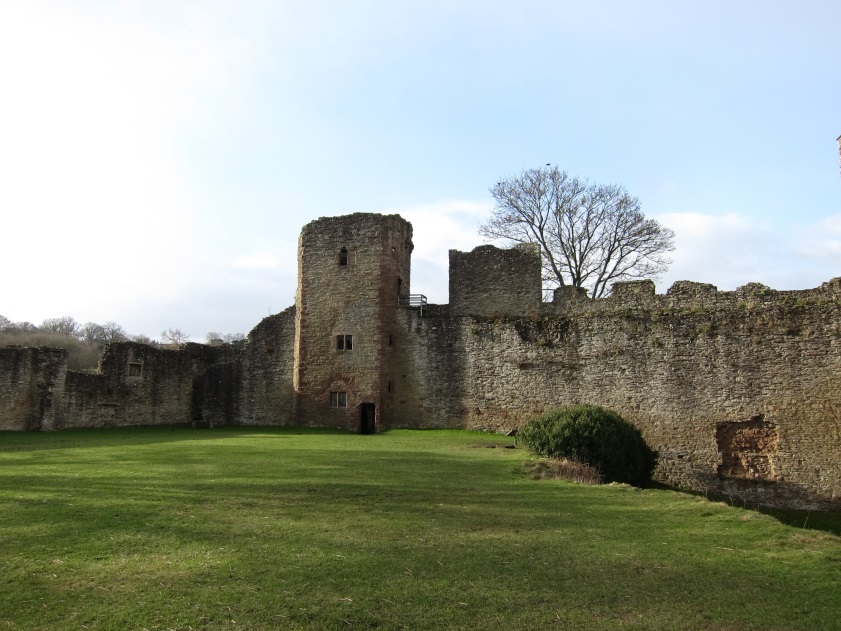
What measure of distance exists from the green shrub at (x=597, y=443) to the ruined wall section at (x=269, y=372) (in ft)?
43.7

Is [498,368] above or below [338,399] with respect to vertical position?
above

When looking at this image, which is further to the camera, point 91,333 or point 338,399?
point 91,333

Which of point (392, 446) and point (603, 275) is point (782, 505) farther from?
point (603, 275)

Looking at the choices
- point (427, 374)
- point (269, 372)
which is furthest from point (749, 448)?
point (269, 372)

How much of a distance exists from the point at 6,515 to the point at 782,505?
17874 millimetres

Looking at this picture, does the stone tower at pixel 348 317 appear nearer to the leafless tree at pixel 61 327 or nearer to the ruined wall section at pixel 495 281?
the ruined wall section at pixel 495 281

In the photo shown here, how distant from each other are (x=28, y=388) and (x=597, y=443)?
736 inches

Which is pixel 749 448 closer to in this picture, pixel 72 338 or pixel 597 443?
pixel 597 443

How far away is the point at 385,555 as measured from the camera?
721cm

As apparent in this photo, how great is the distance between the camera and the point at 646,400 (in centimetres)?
2064

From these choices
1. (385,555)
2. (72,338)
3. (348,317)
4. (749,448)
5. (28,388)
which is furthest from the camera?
(72,338)

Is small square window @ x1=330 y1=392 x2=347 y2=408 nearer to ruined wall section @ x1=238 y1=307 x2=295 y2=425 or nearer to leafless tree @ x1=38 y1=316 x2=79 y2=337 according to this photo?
ruined wall section @ x1=238 y1=307 x2=295 y2=425

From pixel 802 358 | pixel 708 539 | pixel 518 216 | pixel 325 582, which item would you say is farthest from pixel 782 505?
pixel 518 216

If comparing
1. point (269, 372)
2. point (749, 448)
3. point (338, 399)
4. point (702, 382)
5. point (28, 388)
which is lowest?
point (749, 448)
